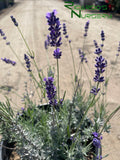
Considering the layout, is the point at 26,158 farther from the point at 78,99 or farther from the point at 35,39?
the point at 35,39

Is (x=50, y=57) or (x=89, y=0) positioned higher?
(x=89, y=0)

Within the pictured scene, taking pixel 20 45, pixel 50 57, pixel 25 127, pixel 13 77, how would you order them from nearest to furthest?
pixel 25 127
pixel 13 77
pixel 50 57
pixel 20 45

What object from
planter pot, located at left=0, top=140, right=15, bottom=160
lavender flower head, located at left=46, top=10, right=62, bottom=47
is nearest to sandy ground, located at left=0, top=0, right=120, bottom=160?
planter pot, located at left=0, top=140, right=15, bottom=160

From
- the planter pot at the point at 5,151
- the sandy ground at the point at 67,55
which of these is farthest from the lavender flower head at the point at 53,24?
the planter pot at the point at 5,151

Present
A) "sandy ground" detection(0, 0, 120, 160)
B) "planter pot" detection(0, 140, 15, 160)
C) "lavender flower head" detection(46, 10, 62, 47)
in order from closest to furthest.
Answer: "lavender flower head" detection(46, 10, 62, 47)
"planter pot" detection(0, 140, 15, 160)
"sandy ground" detection(0, 0, 120, 160)

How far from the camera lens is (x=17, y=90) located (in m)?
3.28

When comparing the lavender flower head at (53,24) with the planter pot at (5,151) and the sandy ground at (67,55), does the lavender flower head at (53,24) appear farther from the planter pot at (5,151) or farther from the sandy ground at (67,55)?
the planter pot at (5,151)

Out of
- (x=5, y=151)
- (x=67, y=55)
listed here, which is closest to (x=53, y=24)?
(x=5, y=151)

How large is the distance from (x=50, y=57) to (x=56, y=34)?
336 centimetres

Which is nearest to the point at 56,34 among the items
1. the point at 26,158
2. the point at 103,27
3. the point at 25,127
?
the point at 25,127

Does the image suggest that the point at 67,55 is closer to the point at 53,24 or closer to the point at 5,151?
the point at 5,151

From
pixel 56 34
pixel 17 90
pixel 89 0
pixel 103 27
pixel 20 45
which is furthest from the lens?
pixel 89 0

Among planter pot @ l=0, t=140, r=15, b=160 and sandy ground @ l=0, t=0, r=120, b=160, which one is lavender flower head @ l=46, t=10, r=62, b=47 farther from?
planter pot @ l=0, t=140, r=15, b=160

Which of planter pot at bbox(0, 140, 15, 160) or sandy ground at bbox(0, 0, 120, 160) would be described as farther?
sandy ground at bbox(0, 0, 120, 160)
